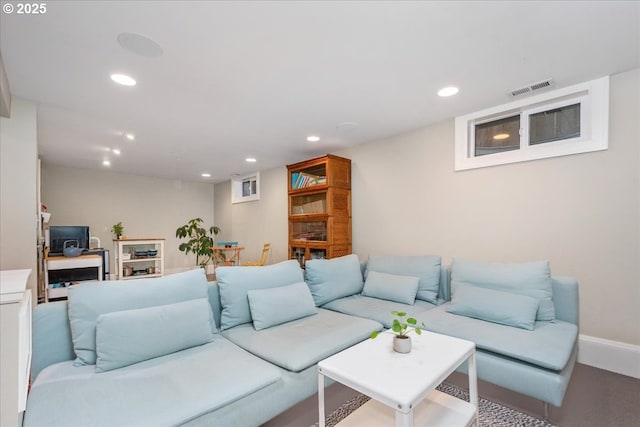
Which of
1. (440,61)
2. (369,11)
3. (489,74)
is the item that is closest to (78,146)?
(369,11)

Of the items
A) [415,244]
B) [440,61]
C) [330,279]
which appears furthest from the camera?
[415,244]

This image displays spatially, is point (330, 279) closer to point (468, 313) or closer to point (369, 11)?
point (468, 313)

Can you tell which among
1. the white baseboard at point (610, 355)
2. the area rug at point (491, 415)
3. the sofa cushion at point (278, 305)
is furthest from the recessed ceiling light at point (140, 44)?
the white baseboard at point (610, 355)

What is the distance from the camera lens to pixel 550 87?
8.30 feet

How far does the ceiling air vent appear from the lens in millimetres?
2451

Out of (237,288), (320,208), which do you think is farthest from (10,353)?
(320,208)

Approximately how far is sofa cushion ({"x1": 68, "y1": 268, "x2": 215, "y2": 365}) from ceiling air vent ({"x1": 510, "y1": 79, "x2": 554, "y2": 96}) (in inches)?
123

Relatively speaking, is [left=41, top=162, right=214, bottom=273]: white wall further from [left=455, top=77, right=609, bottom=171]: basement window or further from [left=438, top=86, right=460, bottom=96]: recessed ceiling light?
[left=438, top=86, right=460, bottom=96]: recessed ceiling light

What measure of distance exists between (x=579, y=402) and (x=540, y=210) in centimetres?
153

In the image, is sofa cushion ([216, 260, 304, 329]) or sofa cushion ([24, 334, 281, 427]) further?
sofa cushion ([216, 260, 304, 329])

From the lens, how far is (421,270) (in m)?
3.05

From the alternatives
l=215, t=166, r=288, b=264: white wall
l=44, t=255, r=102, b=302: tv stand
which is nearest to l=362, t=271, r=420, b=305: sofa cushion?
l=215, t=166, r=288, b=264: white wall

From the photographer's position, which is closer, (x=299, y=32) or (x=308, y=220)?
(x=299, y=32)

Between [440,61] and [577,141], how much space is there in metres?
1.49
